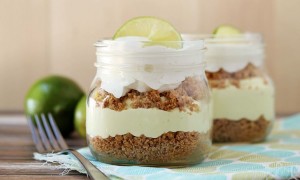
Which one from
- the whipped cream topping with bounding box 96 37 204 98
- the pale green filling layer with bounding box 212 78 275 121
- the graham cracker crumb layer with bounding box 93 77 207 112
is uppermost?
the whipped cream topping with bounding box 96 37 204 98

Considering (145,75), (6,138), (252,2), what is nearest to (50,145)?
(6,138)

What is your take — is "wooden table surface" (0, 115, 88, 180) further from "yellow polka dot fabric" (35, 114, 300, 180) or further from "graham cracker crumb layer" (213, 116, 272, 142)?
"graham cracker crumb layer" (213, 116, 272, 142)

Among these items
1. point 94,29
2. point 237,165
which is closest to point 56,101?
point 94,29

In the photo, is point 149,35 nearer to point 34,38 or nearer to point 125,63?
point 125,63

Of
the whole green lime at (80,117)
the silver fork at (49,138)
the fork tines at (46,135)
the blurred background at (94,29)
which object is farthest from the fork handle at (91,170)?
the blurred background at (94,29)

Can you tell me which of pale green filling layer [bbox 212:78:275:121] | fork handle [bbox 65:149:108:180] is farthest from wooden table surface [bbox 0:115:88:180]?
pale green filling layer [bbox 212:78:275:121]

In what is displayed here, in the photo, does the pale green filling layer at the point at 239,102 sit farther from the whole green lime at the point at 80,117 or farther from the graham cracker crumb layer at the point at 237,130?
the whole green lime at the point at 80,117
